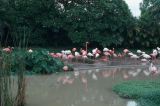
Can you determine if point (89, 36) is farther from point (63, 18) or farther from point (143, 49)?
point (143, 49)

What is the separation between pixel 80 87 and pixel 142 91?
153 centimetres

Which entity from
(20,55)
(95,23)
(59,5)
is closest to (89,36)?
(95,23)

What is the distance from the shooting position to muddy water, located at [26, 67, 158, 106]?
8062 millimetres

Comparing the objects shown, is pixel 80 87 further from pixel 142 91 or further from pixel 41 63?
pixel 41 63

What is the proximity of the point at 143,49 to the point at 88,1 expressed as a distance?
3230 millimetres

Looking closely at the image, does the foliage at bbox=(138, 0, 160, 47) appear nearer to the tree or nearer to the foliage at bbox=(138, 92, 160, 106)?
the tree

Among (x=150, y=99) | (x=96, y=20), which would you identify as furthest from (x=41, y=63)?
(x=96, y=20)

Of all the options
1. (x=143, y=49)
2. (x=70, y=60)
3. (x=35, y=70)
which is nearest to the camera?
(x=35, y=70)

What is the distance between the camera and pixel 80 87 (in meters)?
9.52

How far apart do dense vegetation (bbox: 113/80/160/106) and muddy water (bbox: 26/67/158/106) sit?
0.19 m

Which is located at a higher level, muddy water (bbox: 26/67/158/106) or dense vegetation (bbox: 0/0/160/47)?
dense vegetation (bbox: 0/0/160/47)

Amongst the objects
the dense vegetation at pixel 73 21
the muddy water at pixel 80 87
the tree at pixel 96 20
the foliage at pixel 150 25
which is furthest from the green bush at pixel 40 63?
the foliage at pixel 150 25

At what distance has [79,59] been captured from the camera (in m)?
13.5

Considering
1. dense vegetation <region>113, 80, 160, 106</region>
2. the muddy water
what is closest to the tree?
the muddy water
